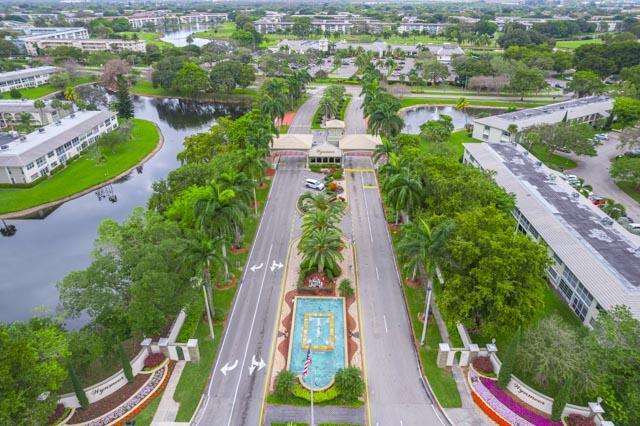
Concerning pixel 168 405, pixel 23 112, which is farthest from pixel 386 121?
pixel 23 112

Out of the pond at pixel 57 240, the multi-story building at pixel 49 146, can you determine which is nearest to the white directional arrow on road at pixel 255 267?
the pond at pixel 57 240

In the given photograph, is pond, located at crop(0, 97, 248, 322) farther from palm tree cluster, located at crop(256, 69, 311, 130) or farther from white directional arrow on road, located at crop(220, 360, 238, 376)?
white directional arrow on road, located at crop(220, 360, 238, 376)

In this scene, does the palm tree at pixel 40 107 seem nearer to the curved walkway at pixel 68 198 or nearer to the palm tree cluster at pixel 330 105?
the curved walkway at pixel 68 198

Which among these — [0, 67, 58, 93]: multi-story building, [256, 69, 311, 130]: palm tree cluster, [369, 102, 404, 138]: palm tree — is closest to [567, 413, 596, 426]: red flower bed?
[369, 102, 404, 138]: palm tree

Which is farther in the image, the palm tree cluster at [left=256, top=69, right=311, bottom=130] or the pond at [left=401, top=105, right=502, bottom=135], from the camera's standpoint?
the pond at [left=401, top=105, right=502, bottom=135]

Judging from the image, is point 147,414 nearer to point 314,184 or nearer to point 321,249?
point 321,249

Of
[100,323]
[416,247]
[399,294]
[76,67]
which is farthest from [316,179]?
[76,67]
